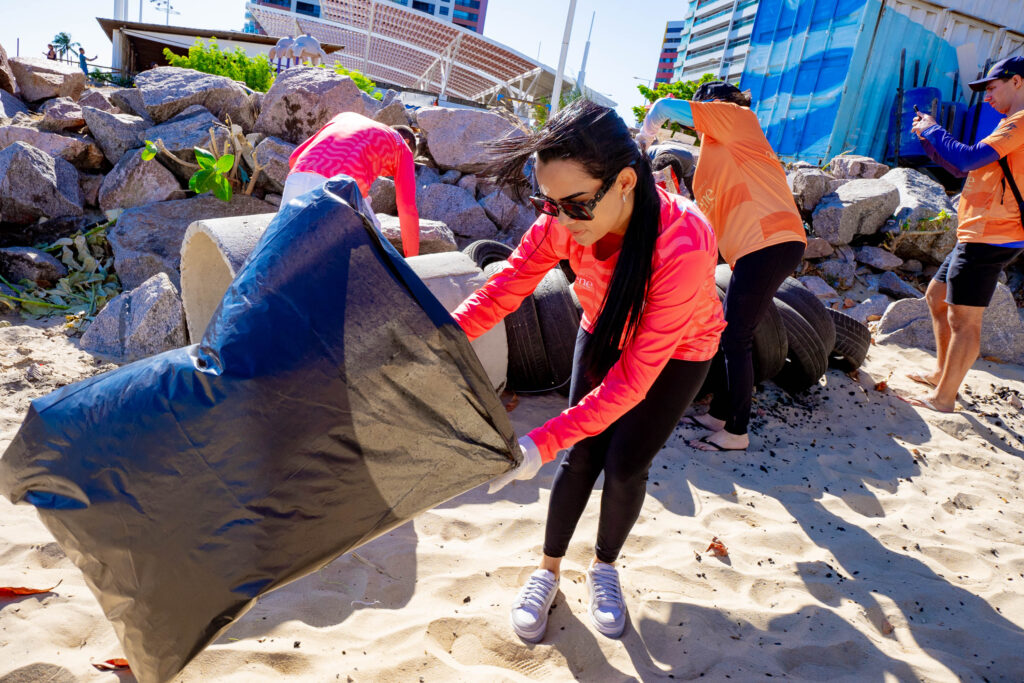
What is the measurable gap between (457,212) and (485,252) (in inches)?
71.3

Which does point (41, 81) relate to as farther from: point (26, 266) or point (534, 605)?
point (534, 605)

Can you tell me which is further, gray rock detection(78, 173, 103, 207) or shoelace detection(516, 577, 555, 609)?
gray rock detection(78, 173, 103, 207)

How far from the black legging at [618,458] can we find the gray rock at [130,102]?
6.68 m

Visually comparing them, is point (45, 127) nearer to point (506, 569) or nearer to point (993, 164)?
point (506, 569)

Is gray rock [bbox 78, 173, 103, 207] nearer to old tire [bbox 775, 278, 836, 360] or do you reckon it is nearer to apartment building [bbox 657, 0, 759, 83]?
old tire [bbox 775, 278, 836, 360]

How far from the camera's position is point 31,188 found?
503cm

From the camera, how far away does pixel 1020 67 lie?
3.28 metres

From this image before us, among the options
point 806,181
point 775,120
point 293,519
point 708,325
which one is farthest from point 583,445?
point 775,120

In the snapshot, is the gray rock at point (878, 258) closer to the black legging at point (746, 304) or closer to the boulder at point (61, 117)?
the black legging at point (746, 304)

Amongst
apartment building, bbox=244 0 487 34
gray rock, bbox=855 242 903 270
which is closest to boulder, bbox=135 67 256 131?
gray rock, bbox=855 242 903 270

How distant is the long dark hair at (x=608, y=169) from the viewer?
146 cm

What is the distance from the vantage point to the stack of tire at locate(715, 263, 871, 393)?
401 centimetres

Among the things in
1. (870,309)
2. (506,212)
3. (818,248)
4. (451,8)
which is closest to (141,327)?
(506,212)

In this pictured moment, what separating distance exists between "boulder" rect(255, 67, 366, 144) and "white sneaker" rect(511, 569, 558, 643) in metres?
5.37
